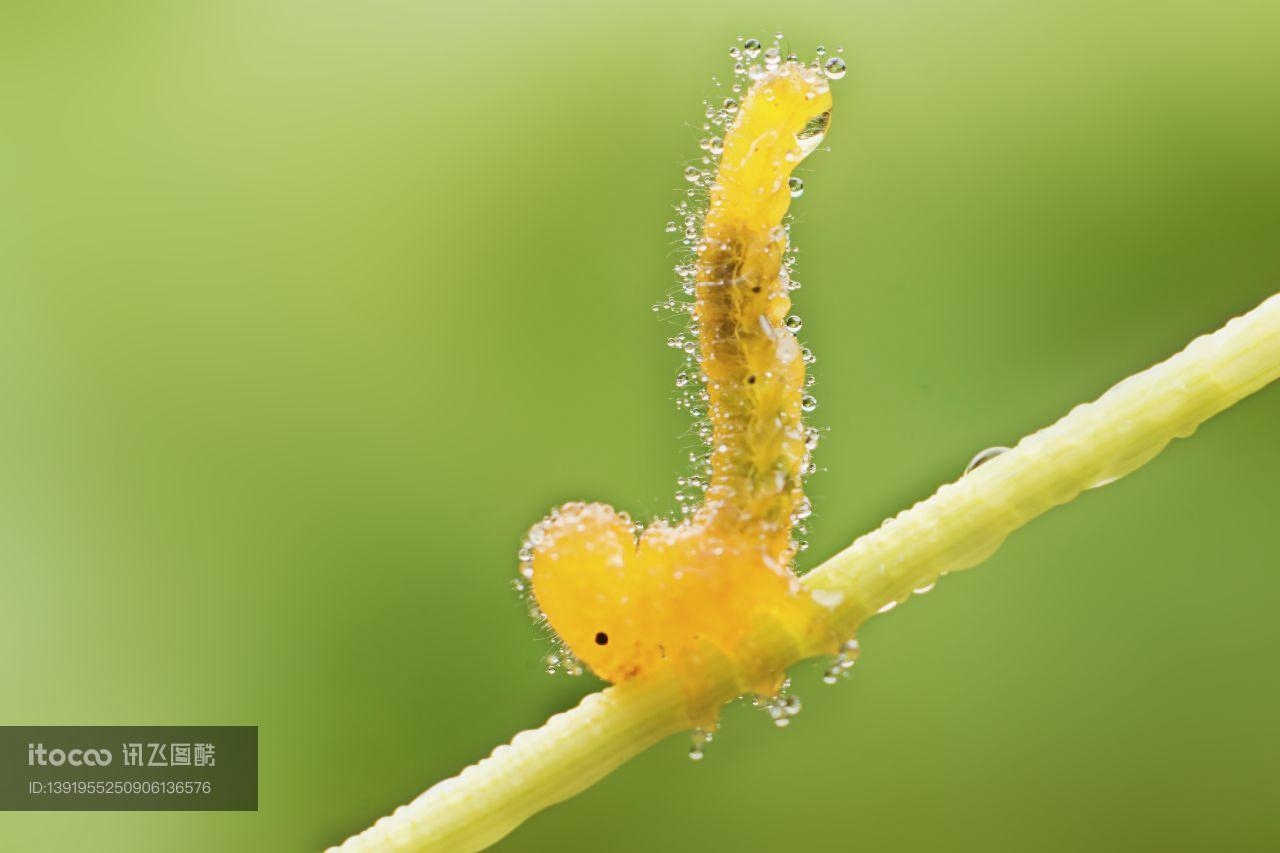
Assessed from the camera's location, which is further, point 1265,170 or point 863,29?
point 863,29

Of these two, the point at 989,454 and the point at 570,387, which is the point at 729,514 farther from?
the point at 570,387

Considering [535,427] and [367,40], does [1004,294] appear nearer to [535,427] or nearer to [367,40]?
[535,427]

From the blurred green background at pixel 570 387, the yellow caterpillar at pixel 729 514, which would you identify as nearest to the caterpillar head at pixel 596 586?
the yellow caterpillar at pixel 729 514

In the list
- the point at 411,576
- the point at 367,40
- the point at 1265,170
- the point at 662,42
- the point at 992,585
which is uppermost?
the point at 367,40

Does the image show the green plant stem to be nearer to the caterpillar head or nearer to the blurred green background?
the caterpillar head

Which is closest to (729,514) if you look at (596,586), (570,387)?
(596,586)

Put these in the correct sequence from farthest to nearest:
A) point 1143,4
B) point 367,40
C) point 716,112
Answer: point 367,40 → point 1143,4 → point 716,112

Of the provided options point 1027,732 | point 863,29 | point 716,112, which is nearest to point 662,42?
point 863,29
